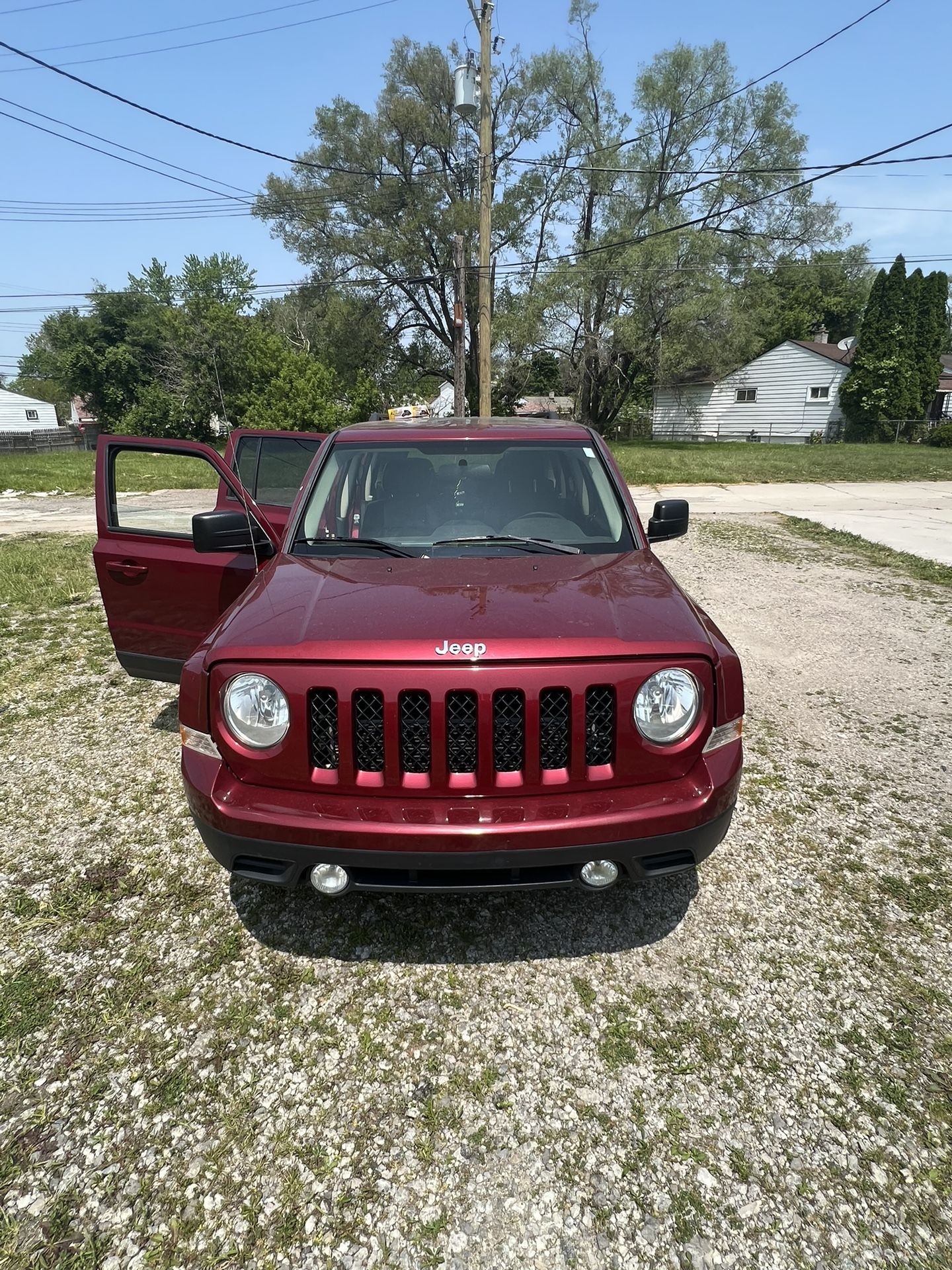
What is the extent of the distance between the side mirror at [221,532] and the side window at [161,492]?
450 millimetres

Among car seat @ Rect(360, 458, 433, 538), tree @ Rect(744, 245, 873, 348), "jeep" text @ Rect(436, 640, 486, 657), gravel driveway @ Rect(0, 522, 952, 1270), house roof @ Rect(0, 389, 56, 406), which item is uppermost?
tree @ Rect(744, 245, 873, 348)

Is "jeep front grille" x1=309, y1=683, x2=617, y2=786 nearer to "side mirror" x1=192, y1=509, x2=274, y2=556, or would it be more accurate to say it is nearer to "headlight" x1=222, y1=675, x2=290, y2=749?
"headlight" x1=222, y1=675, x2=290, y2=749

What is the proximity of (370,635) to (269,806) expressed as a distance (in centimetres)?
57

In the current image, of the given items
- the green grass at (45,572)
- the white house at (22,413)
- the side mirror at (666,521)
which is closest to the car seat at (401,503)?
the side mirror at (666,521)

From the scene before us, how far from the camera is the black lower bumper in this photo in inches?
78.4

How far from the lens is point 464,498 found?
3.29 m

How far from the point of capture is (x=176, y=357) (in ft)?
124

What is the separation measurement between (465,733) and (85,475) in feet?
74.4

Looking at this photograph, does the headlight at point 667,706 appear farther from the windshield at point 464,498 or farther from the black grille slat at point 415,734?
the windshield at point 464,498

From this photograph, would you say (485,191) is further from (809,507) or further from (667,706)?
(667,706)

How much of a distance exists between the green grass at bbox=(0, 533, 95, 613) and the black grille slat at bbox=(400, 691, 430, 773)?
6.25m

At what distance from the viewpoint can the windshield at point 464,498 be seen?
10.2 feet

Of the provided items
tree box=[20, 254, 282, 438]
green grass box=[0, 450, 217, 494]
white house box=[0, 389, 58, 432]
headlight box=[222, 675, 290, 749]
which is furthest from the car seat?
white house box=[0, 389, 58, 432]

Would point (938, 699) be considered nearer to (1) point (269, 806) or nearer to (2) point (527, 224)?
(1) point (269, 806)
